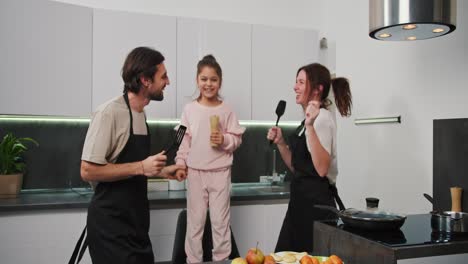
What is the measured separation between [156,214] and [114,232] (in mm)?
882

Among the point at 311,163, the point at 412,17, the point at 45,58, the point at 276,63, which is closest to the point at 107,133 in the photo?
the point at 311,163

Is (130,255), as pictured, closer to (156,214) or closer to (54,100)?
(156,214)

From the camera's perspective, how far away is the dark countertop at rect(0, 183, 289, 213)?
7.39ft

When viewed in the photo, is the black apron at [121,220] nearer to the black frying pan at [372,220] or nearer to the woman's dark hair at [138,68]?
the woman's dark hair at [138,68]

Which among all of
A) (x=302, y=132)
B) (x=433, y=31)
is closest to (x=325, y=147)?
(x=302, y=132)

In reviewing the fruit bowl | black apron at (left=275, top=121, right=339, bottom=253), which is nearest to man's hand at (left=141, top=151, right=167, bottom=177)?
the fruit bowl

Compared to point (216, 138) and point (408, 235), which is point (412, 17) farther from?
point (216, 138)

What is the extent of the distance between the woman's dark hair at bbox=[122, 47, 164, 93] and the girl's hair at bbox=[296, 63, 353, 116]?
79 cm

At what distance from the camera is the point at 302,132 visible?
2.20 meters

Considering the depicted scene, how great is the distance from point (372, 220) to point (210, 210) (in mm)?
1127

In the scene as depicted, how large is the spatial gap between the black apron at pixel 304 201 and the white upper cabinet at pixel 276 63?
0.83 metres

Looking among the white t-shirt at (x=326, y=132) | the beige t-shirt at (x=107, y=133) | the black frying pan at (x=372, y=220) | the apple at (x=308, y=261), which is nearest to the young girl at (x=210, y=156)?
the white t-shirt at (x=326, y=132)

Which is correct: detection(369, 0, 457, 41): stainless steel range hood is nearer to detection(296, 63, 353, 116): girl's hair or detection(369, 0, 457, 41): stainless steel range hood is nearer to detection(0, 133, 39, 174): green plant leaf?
detection(296, 63, 353, 116): girl's hair

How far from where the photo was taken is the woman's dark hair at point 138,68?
70.1 inches
